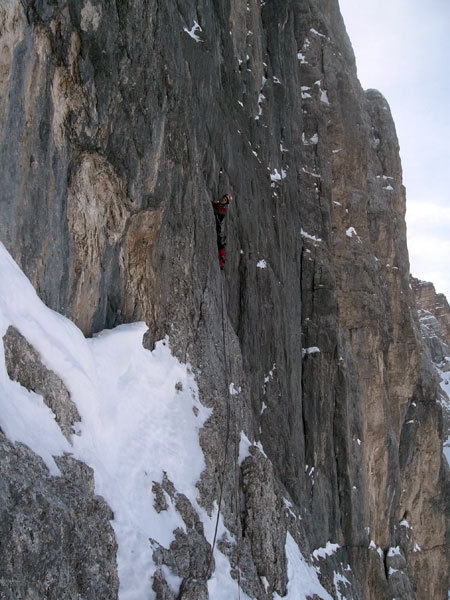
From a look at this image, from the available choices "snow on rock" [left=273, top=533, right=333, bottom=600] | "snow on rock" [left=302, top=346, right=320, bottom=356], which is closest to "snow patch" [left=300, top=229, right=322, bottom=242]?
"snow on rock" [left=302, top=346, right=320, bottom=356]

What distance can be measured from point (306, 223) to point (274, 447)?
10463 millimetres

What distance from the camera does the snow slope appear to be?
7.34 metres

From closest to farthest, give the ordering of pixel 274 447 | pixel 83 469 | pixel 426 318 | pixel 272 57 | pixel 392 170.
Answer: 1. pixel 83 469
2. pixel 274 447
3. pixel 272 57
4. pixel 392 170
5. pixel 426 318

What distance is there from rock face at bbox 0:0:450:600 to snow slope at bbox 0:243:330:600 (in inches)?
18.4

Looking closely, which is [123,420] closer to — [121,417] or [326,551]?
[121,417]

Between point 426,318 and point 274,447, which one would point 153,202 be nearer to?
point 274,447

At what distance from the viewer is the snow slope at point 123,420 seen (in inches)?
289

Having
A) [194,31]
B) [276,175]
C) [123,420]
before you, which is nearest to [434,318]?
[276,175]

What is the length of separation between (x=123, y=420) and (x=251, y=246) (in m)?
10.0

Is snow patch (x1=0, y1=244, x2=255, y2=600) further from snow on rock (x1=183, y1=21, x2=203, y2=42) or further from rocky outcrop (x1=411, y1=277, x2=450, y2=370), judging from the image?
rocky outcrop (x1=411, y1=277, x2=450, y2=370)

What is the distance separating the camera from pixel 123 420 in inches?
400

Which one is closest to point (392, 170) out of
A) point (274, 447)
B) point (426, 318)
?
point (274, 447)

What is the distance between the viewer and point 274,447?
18062 millimetres

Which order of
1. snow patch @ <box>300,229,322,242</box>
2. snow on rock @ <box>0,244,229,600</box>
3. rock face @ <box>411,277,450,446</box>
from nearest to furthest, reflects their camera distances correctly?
1. snow on rock @ <box>0,244,229,600</box>
2. snow patch @ <box>300,229,322,242</box>
3. rock face @ <box>411,277,450,446</box>
